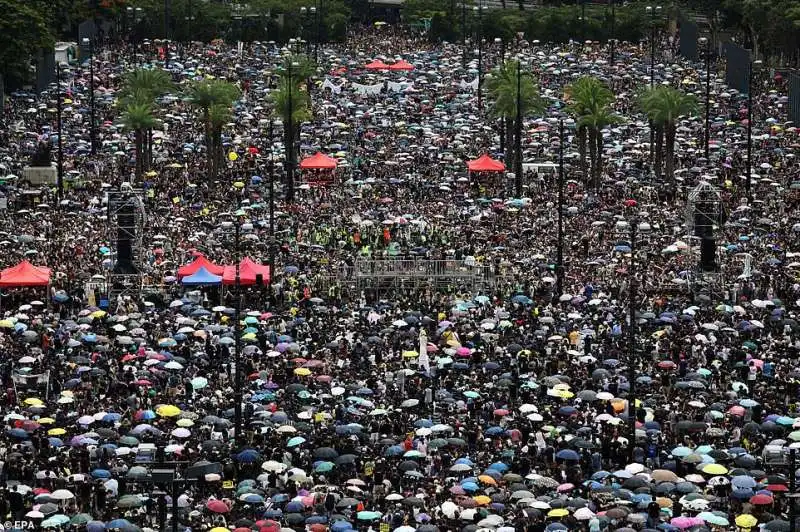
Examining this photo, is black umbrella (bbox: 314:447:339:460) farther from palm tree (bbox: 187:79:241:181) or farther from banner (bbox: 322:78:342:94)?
banner (bbox: 322:78:342:94)

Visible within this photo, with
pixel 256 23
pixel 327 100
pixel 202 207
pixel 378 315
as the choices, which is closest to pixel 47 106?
Answer: pixel 327 100

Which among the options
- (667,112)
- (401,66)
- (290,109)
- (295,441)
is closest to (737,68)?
(401,66)

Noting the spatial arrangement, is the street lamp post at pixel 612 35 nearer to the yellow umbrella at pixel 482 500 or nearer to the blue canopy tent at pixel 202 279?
the blue canopy tent at pixel 202 279

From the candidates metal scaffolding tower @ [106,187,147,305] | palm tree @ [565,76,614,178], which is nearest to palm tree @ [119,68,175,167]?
palm tree @ [565,76,614,178]

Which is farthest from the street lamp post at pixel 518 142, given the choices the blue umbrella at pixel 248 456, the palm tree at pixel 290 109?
the blue umbrella at pixel 248 456

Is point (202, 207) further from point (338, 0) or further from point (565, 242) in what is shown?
point (338, 0)
